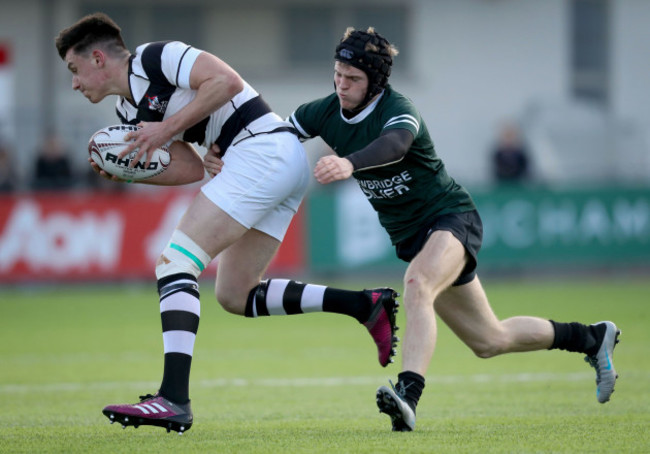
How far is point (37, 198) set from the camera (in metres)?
15.9

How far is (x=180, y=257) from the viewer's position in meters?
5.57

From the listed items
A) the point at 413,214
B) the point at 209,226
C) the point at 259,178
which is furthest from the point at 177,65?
the point at 413,214

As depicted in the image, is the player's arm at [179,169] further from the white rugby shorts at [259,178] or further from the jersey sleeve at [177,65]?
the jersey sleeve at [177,65]

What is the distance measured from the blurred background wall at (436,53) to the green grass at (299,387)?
26.5 feet

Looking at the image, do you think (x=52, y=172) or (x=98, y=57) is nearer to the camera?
(x=98, y=57)

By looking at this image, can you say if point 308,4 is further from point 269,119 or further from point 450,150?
point 269,119

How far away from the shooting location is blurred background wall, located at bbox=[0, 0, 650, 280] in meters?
21.3

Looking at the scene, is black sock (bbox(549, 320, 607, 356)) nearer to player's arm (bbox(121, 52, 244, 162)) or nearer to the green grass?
the green grass

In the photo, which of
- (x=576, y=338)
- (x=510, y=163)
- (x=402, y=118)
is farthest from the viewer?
(x=510, y=163)

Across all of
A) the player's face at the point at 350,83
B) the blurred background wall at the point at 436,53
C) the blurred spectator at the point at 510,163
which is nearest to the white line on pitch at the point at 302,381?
the player's face at the point at 350,83

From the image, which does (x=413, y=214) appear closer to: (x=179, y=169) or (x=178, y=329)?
(x=179, y=169)

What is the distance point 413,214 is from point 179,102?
148 centimetres

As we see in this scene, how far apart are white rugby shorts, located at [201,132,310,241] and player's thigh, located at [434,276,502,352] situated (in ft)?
3.63

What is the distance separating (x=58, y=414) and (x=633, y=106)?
19.3m
